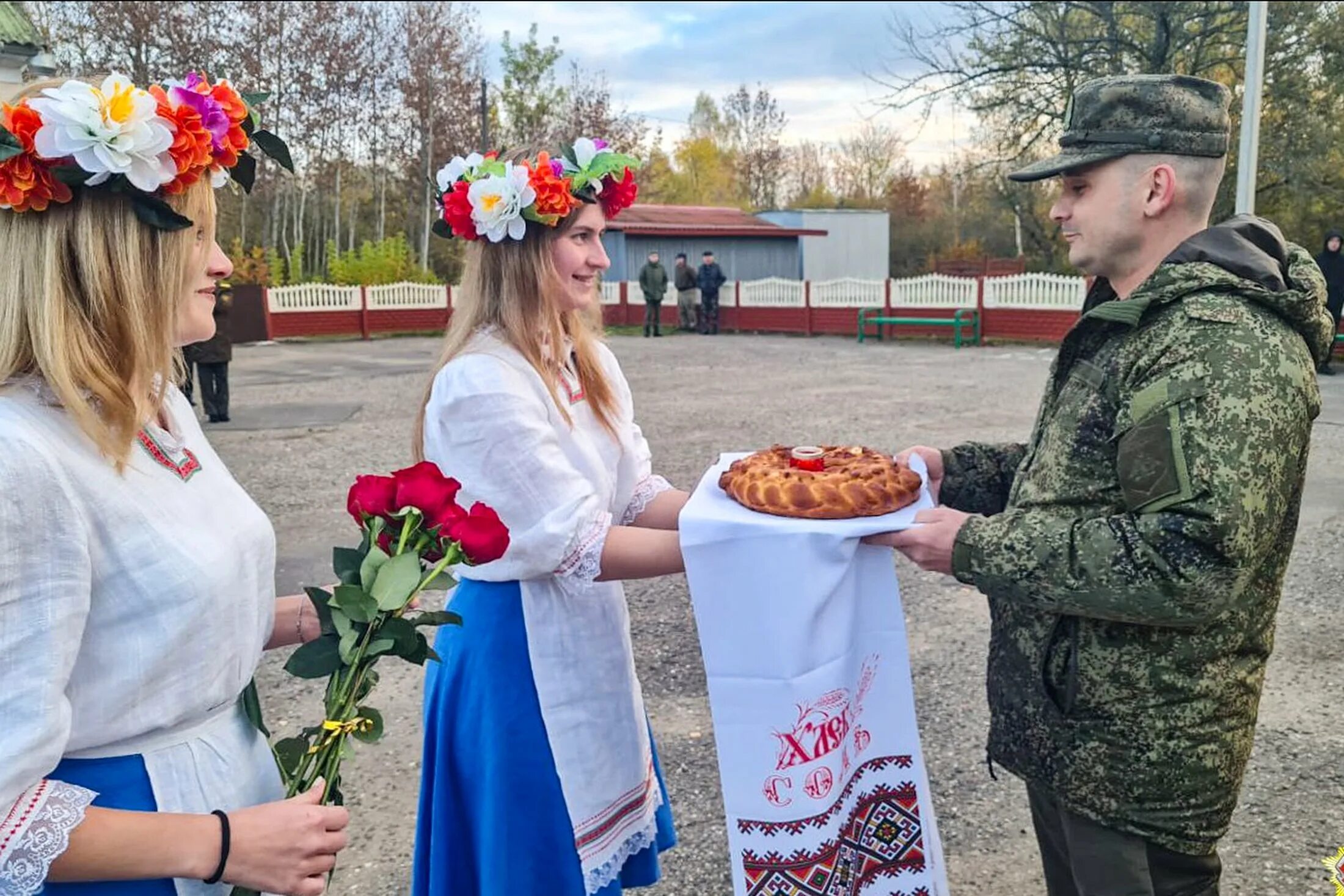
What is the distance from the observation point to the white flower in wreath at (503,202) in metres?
2.35

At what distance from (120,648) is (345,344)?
75.3 feet

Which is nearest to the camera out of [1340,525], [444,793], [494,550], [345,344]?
[494,550]

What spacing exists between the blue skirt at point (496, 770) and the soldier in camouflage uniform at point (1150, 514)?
89cm

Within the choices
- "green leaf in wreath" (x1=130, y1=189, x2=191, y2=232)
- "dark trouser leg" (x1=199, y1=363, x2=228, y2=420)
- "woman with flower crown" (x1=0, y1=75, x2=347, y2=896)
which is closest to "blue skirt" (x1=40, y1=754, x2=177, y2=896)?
"woman with flower crown" (x1=0, y1=75, x2=347, y2=896)

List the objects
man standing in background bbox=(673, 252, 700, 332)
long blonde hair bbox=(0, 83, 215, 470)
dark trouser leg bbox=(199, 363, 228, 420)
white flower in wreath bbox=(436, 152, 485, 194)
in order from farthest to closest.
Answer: man standing in background bbox=(673, 252, 700, 332)
dark trouser leg bbox=(199, 363, 228, 420)
white flower in wreath bbox=(436, 152, 485, 194)
long blonde hair bbox=(0, 83, 215, 470)

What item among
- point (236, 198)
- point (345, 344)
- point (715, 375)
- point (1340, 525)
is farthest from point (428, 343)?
point (1340, 525)

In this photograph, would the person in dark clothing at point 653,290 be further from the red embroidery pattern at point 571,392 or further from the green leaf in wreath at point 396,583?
the green leaf in wreath at point 396,583

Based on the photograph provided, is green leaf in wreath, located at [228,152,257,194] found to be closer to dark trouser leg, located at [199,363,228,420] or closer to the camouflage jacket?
the camouflage jacket

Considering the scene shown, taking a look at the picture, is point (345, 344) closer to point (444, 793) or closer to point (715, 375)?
point (715, 375)

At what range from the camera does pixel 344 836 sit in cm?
149

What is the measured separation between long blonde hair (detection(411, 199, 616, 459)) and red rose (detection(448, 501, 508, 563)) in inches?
28.2

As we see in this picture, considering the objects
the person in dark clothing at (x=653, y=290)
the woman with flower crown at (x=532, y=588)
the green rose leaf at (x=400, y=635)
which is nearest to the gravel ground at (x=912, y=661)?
the woman with flower crown at (x=532, y=588)

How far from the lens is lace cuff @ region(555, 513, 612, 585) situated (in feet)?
7.14

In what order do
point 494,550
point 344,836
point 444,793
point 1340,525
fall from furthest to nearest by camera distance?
1. point 1340,525
2. point 444,793
3. point 494,550
4. point 344,836
